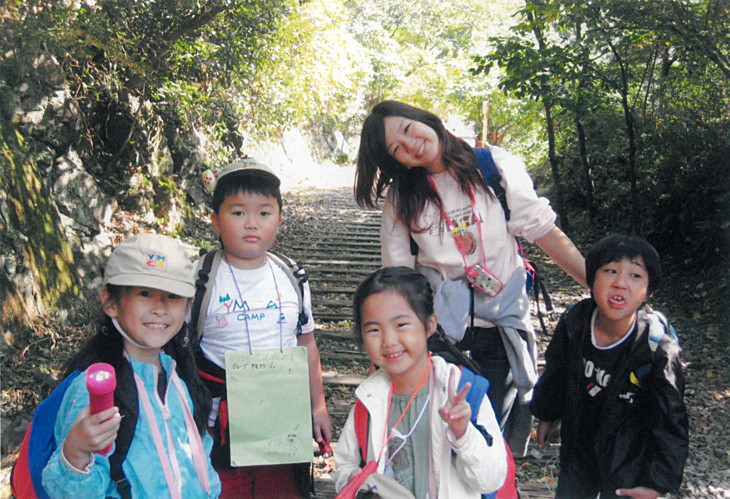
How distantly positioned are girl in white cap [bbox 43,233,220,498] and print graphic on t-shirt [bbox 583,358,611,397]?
1.32 metres

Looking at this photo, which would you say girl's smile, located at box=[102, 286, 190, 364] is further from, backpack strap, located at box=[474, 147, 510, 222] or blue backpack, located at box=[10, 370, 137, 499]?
backpack strap, located at box=[474, 147, 510, 222]

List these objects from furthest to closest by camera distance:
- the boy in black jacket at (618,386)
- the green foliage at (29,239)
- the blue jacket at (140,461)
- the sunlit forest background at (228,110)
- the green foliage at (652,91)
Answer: the green foliage at (652,91)
the sunlit forest background at (228,110)
the green foliage at (29,239)
the boy in black jacket at (618,386)
the blue jacket at (140,461)

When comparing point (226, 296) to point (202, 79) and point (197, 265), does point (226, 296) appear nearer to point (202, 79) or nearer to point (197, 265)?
point (197, 265)

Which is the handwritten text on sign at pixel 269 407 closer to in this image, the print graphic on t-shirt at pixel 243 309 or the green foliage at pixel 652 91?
the print graphic on t-shirt at pixel 243 309

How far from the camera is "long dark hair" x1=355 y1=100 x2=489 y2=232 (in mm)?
2141

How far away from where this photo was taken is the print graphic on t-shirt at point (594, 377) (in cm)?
211

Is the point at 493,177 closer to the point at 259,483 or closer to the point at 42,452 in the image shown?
the point at 259,483

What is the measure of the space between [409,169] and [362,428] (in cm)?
97

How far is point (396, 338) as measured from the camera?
5.87ft

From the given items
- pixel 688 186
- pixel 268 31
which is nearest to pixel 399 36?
pixel 268 31

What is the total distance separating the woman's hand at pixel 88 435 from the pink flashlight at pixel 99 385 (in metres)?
0.02

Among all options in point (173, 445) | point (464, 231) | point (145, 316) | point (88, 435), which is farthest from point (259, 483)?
point (464, 231)

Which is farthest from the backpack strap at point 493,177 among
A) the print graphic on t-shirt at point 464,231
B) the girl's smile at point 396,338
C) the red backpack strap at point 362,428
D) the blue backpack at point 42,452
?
the blue backpack at point 42,452

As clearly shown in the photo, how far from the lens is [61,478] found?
1.45 meters
